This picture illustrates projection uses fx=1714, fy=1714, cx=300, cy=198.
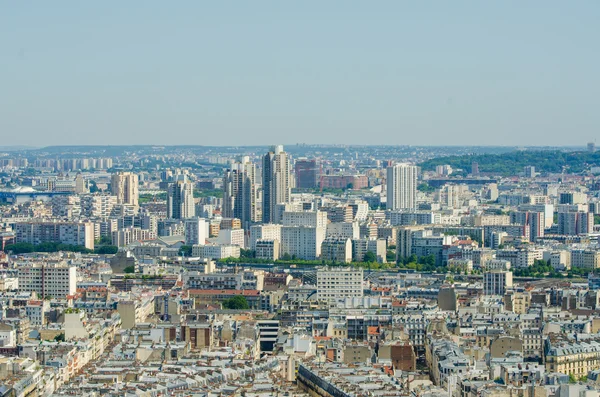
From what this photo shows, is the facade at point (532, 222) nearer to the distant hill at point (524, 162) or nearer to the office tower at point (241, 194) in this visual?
the office tower at point (241, 194)

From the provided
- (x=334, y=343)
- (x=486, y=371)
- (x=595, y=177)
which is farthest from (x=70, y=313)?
(x=595, y=177)

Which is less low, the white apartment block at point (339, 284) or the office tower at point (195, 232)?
the white apartment block at point (339, 284)

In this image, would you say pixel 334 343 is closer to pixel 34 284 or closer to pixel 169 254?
pixel 34 284

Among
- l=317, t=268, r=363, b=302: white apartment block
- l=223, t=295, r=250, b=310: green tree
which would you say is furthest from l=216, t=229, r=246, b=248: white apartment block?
l=223, t=295, r=250, b=310: green tree

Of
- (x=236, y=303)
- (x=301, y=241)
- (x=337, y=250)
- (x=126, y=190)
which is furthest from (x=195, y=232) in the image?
(x=126, y=190)

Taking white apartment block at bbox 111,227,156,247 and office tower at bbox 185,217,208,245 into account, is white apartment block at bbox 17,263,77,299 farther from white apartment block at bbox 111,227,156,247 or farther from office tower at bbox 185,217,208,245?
white apartment block at bbox 111,227,156,247

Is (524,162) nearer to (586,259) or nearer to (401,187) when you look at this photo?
(401,187)

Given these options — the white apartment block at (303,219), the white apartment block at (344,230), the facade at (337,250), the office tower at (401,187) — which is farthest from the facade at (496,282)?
the office tower at (401,187)
